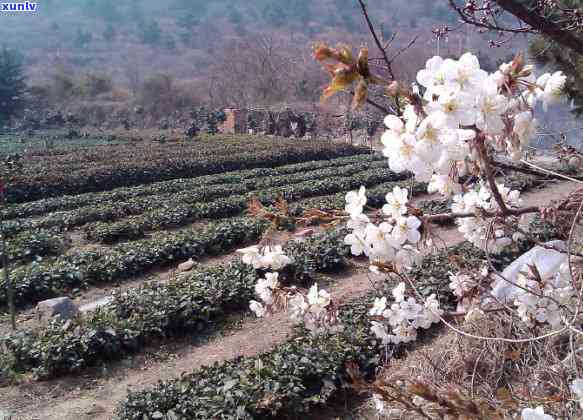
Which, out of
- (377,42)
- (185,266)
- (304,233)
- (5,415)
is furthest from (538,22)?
(185,266)

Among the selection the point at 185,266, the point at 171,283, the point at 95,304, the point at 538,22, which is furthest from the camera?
the point at 185,266

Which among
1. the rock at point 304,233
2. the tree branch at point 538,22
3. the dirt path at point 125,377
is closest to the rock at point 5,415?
Answer: the dirt path at point 125,377

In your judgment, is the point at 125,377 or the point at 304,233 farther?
the point at 125,377

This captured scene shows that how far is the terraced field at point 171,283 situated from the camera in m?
3.96

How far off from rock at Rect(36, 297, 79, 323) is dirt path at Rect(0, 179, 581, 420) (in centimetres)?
116

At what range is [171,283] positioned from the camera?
6.29 metres

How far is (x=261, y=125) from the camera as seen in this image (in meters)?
30.8

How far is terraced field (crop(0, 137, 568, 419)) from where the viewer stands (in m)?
3.96

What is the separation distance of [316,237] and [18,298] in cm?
425

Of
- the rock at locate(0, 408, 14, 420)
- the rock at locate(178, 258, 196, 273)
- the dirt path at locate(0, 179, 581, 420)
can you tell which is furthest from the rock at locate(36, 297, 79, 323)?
the rock at locate(178, 258, 196, 273)

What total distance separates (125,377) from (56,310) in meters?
1.58

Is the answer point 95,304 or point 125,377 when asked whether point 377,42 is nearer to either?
point 125,377

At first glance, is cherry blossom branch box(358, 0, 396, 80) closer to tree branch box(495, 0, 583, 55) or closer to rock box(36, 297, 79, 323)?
tree branch box(495, 0, 583, 55)

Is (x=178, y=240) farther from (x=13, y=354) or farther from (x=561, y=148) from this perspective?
(x=561, y=148)
